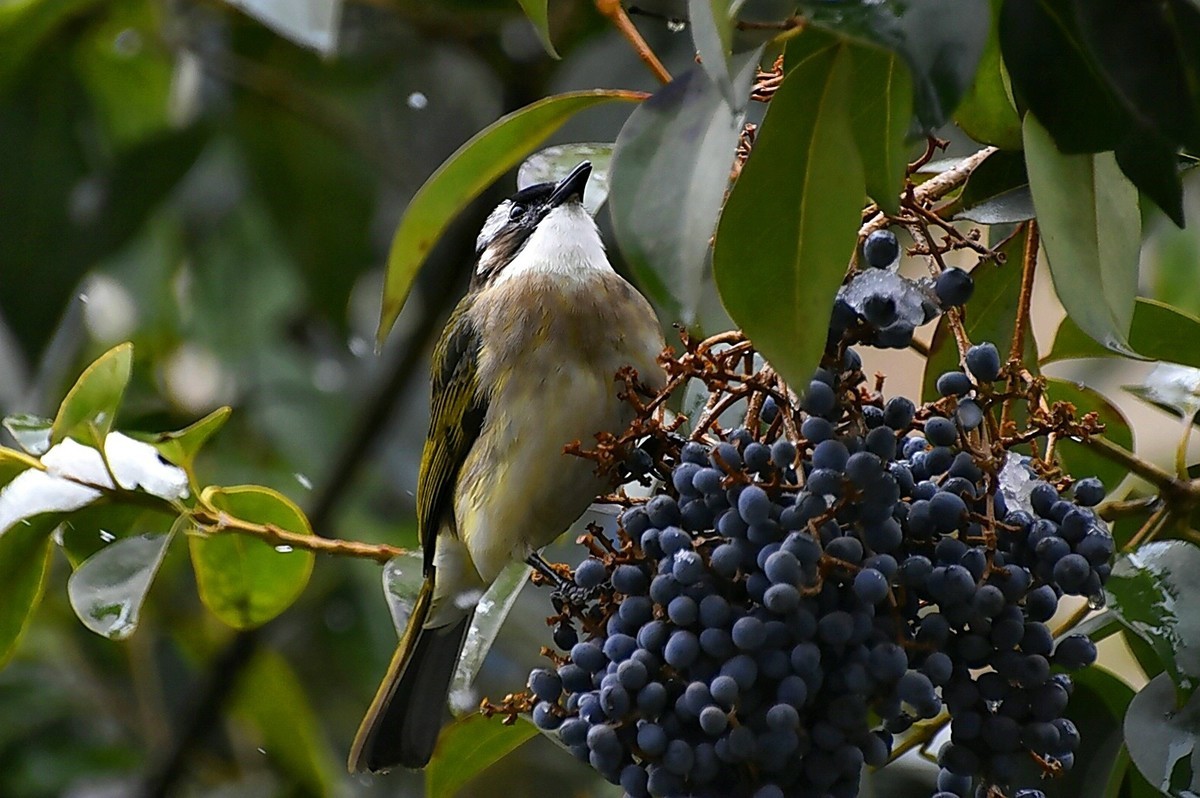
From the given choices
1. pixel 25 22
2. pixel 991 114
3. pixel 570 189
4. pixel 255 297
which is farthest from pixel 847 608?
pixel 255 297

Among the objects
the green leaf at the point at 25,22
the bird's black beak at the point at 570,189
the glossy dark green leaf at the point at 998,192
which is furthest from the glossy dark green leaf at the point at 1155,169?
the green leaf at the point at 25,22

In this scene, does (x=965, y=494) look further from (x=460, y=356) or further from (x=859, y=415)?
(x=460, y=356)

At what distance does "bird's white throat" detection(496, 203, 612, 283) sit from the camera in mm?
2641

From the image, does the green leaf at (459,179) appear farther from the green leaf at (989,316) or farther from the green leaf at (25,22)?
the green leaf at (25,22)

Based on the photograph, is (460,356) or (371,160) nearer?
(460,356)

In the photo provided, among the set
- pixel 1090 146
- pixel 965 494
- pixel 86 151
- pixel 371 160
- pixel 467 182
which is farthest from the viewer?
pixel 371 160

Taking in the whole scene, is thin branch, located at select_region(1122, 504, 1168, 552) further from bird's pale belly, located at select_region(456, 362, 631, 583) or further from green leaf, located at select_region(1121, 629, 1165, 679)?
bird's pale belly, located at select_region(456, 362, 631, 583)

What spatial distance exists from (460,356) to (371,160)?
153 cm

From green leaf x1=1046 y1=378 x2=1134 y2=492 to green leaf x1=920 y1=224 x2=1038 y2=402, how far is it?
12cm

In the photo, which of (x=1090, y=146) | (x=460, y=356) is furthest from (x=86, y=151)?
(x=1090, y=146)

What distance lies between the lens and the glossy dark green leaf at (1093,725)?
1732mm

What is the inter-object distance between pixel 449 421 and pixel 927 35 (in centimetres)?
159

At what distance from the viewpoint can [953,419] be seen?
1442 millimetres

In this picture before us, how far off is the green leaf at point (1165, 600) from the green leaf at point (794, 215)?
0.51 m
